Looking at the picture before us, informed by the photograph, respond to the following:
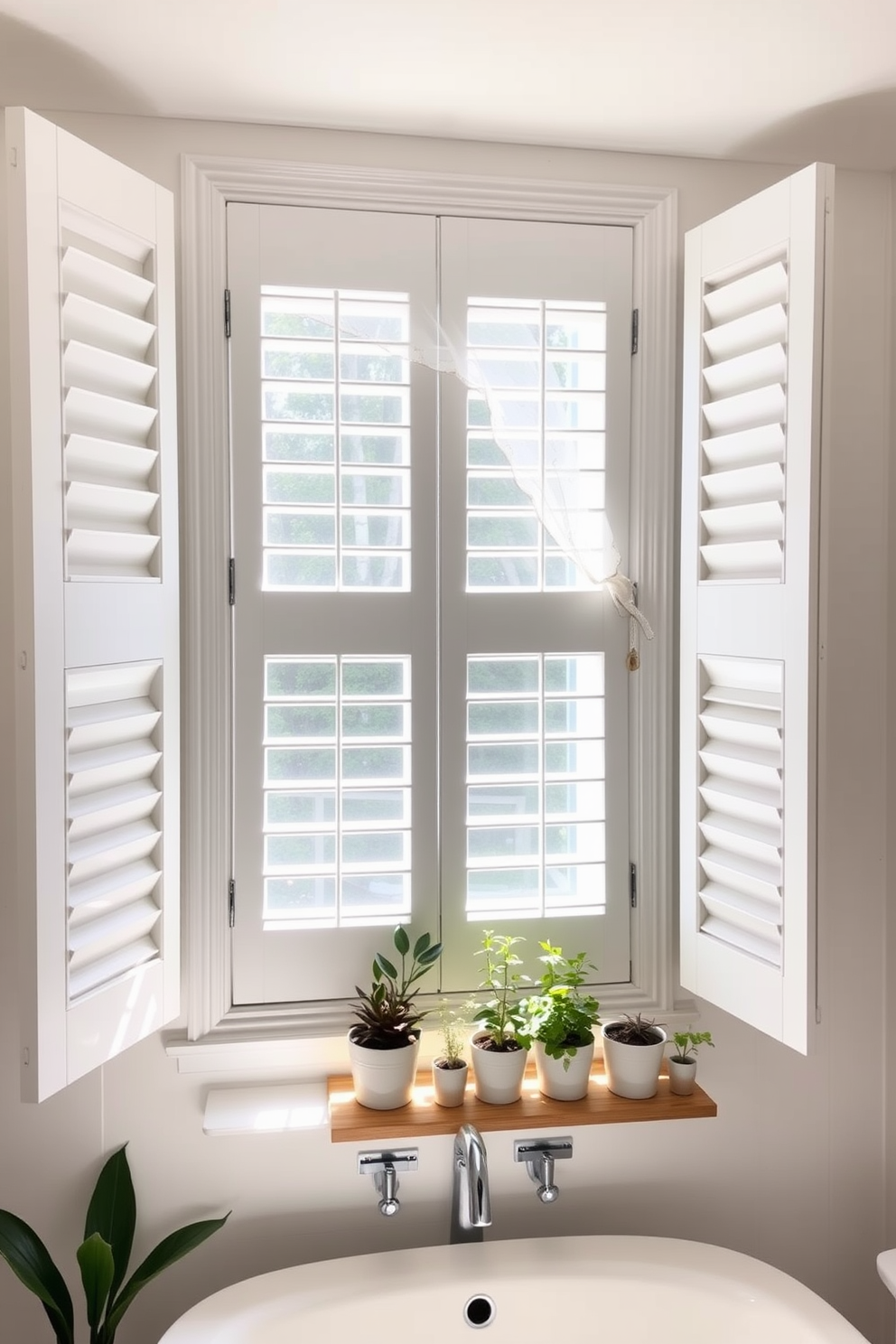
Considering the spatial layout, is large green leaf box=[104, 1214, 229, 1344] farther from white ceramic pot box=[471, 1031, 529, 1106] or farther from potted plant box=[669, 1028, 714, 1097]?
potted plant box=[669, 1028, 714, 1097]

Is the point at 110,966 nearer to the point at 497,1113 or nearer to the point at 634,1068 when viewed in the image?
the point at 497,1113

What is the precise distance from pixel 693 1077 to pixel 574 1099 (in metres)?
0.23

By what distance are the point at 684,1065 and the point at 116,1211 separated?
103 cm

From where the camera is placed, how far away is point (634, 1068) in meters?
1.77

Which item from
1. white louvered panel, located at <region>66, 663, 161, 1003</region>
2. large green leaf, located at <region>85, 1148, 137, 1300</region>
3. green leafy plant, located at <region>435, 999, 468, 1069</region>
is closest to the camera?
white louvered panel, located at <region>66, 663, 161, 1003</region>

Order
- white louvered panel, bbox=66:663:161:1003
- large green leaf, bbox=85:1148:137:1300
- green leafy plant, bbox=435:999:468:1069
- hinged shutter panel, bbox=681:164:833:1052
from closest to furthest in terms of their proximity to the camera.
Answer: white louvered panel, bbox=66:663:161:1003
hinged shutter panel, bbox=681:164:833:1052
large green leaf, bbox=85:1148:137:1300
green leafy plant, bbox=435:999:468:1069

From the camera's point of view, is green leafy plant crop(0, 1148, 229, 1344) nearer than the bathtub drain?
Result: Yes

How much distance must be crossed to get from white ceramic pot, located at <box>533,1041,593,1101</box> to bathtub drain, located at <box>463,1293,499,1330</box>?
346mm

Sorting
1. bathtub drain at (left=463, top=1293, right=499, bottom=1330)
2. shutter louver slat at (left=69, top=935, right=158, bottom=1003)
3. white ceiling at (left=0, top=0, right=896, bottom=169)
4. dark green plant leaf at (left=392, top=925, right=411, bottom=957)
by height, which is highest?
white ceiling at (left=0, top=0, right=896, bottom=169)

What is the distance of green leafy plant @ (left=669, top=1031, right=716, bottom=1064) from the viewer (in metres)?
1.81

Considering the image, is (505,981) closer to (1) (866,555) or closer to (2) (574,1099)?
(2) (574,1099)

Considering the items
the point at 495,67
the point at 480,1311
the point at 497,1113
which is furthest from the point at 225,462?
the point at 480,1311

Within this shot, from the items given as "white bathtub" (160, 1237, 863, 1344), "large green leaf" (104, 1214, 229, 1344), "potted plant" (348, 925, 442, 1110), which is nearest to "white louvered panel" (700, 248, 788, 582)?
"potted plant" (348, 925, 442, 1110)

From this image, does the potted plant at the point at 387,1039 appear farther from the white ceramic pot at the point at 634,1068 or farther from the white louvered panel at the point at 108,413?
the white louvered panel at the point at 108,413
